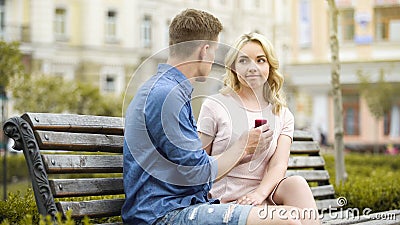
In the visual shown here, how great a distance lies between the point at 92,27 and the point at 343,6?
12132 millimetres

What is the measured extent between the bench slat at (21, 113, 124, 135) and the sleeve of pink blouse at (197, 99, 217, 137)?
470mm

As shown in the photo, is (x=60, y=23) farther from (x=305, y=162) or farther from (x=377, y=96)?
(x=305, y=162)

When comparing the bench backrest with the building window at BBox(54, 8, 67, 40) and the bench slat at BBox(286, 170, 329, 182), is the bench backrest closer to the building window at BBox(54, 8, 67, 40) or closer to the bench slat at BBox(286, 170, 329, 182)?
the bench slat at BBox(286, 170, 329, 182)

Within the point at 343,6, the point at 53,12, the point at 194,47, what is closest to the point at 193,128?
the point at 194,47

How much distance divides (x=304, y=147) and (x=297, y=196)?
1.86 meters

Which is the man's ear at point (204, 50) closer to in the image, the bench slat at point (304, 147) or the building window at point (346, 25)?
the bench slat at point (304, 147)

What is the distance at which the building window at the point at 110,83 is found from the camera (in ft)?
128

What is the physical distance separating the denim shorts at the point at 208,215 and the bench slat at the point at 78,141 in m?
0.73

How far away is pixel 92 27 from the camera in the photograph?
37688 mm

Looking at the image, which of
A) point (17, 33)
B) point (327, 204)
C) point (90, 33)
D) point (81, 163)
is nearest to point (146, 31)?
point (90, 33)

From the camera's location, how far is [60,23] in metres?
37.2

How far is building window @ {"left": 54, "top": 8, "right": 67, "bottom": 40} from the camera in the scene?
3703cm

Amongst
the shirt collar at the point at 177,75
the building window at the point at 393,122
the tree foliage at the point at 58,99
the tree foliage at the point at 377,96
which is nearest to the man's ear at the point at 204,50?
the shirt collar at the point at 177,75

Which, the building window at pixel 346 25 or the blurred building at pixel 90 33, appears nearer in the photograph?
the blurred building at pixel 90 33
